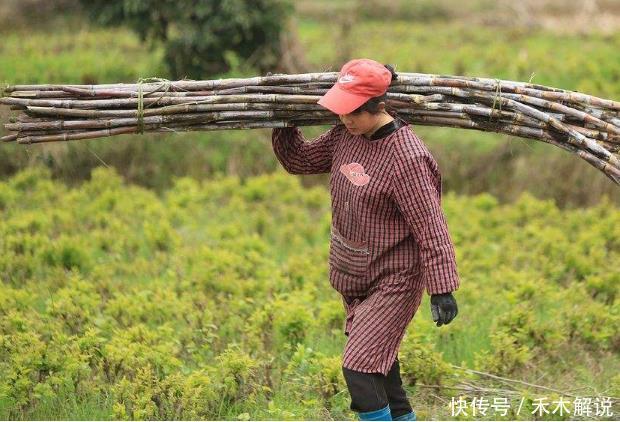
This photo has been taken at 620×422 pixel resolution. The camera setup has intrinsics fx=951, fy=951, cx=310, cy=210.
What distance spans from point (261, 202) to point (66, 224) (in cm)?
199

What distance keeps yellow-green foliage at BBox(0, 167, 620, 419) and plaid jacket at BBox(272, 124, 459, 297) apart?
33.6 inches

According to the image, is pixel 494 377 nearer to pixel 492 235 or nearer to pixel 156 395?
pixel 156 395

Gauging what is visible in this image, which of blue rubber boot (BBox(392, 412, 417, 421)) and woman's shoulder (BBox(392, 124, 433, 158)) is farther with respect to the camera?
blue rubber boot (BBox(392, 412, 417, 421))

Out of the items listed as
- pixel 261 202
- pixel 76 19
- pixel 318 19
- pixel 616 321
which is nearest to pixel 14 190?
pixel 261 202

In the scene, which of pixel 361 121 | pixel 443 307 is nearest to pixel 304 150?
pixel 361 121

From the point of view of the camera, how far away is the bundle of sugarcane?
4.04 metres

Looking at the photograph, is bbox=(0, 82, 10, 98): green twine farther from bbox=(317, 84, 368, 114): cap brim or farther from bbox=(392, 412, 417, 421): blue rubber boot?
bbox=(392, 412, 417, 421): blue rubber boot

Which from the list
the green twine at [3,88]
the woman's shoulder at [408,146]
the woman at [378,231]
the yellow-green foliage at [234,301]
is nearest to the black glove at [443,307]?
the woman at [378,231]

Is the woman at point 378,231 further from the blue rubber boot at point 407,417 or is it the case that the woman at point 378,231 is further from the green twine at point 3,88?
the green twine at point 3,88

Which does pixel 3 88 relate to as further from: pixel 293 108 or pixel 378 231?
pixel 378 231

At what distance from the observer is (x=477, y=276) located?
265 inches

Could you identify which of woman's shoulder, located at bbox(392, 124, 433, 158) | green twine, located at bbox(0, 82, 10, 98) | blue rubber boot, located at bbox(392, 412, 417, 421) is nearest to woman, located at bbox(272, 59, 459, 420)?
woman's shoulder, located at bbox(392, 124, 433, 158)

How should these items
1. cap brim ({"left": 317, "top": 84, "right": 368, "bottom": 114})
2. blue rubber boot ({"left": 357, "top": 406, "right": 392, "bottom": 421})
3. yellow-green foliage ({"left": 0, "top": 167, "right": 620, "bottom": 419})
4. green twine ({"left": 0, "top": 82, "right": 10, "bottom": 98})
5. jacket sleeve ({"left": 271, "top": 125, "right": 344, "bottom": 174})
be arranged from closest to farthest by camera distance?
cap brim ({"left": 317, "top": 84, "right": 368, "bottom": 114}) < blue rubber boot ({"left": 357, "top": 406, "right": 392, "bottom": 421}) < jacket sleeve ({"left": 271, "top": 125, "right": 344, "bottom": 174}) < green twine ({"left": 0, "top": 82, "right": 10, "bottom": 98}) < yellow-green foliage ({"left": 0, "top": 167, "right": 620, "bottom": 419})

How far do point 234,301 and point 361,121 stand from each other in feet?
7.84
